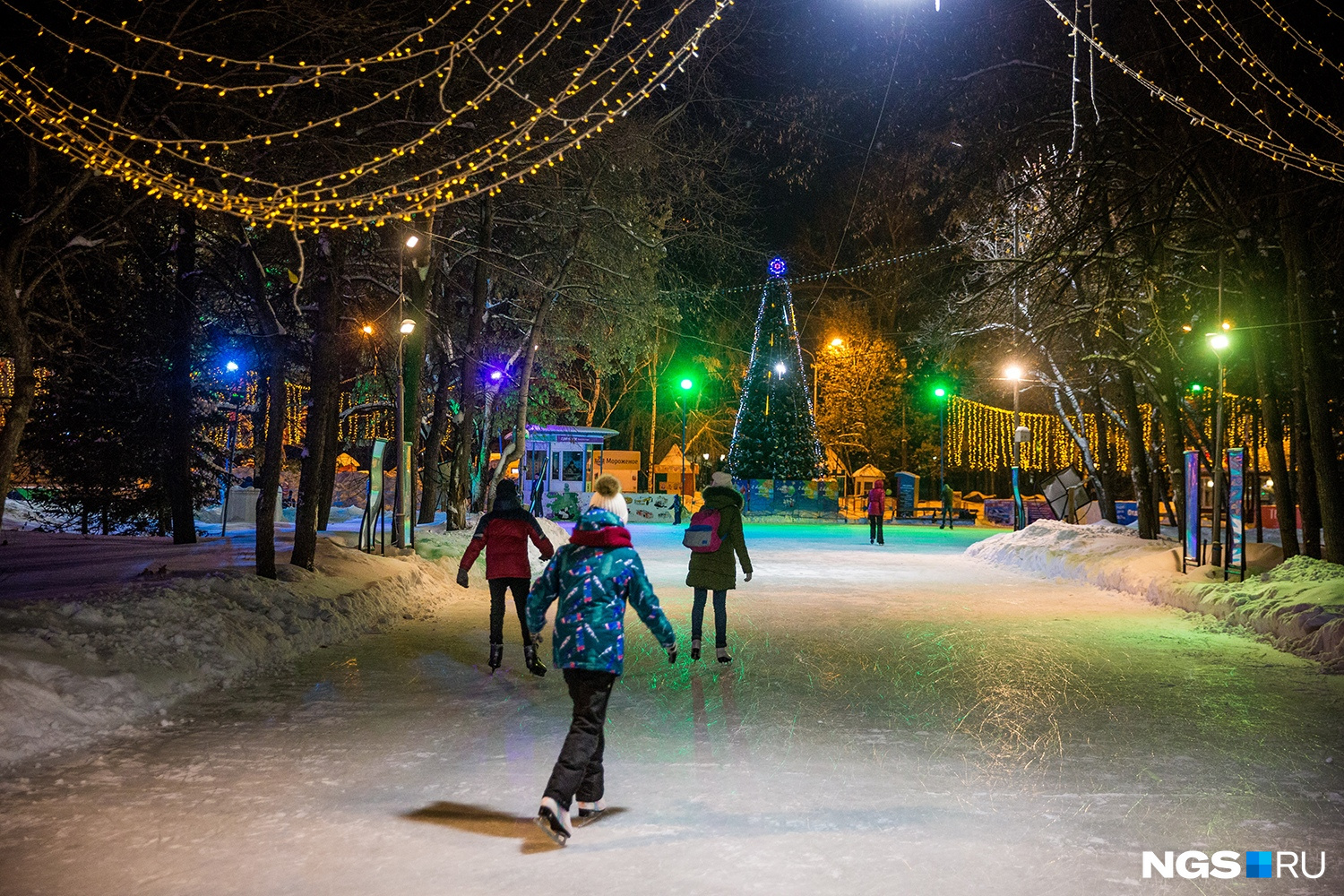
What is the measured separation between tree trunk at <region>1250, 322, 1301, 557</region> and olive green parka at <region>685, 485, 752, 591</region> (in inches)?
393

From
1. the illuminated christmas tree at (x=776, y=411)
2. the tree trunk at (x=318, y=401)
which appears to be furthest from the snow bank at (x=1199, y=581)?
the illuminated christmas tree at (x=776, y=411)

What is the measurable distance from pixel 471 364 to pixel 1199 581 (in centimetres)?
1796

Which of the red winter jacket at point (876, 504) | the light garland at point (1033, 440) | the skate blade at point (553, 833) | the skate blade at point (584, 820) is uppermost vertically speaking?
the light garland at point (1033, 440)

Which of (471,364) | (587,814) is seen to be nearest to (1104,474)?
(471,364)

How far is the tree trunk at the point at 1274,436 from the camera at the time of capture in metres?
16.0

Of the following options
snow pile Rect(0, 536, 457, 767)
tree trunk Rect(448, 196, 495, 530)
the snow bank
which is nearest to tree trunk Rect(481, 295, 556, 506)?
tree trunk Rect(448, 196, 495, 530)

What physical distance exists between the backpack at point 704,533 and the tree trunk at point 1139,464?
51.3 ft

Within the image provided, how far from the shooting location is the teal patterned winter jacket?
218 inches

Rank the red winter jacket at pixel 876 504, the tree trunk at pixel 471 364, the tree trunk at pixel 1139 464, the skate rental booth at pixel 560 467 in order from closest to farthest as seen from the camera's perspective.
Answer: the tree trunk at pixel 1139 464 → the tree trunk at pixel 471 364 → the red winter jacket at pixel 876 504 → the skate rental booth at pixel 560 467

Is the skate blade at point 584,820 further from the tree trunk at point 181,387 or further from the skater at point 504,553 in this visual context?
the tree trunk at point 181,387

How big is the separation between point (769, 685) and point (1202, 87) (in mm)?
11540

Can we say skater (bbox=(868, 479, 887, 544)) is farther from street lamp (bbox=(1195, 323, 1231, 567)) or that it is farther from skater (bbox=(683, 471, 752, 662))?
skater (bbox=(683, 471, 752, 662))

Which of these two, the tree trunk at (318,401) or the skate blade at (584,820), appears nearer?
the skate blade at (584,820)

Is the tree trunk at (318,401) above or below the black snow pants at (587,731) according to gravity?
above
